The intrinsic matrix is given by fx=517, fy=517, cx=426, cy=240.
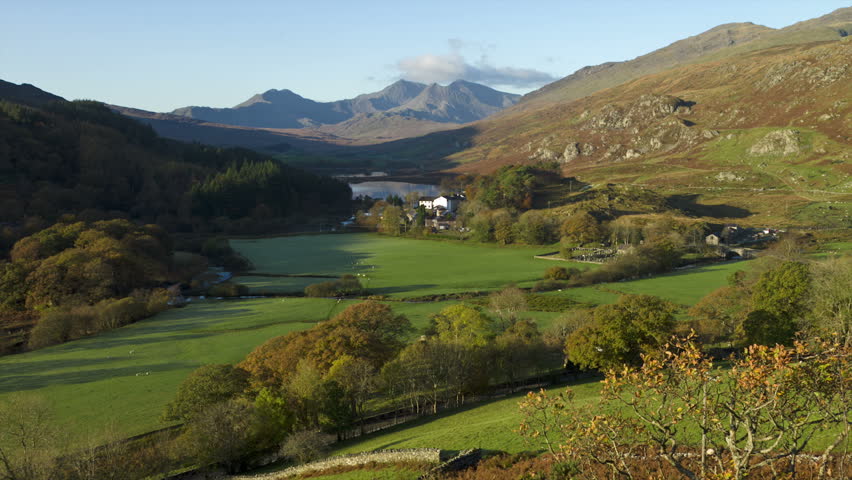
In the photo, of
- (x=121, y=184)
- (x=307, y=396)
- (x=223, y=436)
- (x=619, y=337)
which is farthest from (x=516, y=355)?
(x=121, y=184)

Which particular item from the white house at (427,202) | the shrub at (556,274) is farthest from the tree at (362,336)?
the white house at (427,202)

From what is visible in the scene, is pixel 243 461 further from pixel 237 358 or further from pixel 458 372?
pixel 237 358

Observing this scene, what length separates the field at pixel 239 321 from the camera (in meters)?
40.5

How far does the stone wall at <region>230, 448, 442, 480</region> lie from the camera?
22.5 metres

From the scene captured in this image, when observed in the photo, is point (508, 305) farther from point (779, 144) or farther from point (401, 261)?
point (779, 144)

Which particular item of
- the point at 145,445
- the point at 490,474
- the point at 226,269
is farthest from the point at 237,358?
the point at 226,269

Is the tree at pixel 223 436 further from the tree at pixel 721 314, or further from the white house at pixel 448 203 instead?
the white house at pixel 448 203

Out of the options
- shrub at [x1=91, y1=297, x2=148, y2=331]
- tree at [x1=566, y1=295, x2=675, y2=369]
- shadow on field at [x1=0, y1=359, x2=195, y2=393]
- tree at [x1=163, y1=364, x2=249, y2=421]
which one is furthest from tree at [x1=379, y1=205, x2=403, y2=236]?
tree at [x1=163, y1=364, x2=249, y2=421]

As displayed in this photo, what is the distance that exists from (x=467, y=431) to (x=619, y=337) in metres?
16.8

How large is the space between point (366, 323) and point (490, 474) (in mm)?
28125

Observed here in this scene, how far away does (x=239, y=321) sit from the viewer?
63.1m

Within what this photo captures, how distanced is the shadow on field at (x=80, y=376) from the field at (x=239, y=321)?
0.29 ft

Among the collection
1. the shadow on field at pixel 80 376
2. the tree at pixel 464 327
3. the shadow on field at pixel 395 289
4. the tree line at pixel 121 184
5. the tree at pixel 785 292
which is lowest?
the shadow on field at pixel 80 376

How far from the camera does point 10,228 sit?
324 feet
